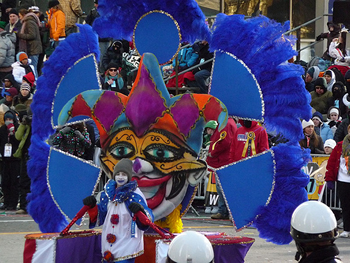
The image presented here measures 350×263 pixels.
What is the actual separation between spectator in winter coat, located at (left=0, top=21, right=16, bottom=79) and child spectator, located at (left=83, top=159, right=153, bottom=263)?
10469 millimetres

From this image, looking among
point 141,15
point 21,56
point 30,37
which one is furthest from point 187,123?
point 30,37

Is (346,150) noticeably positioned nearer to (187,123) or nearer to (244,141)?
(244,141)

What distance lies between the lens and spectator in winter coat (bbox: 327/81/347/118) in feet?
48.4

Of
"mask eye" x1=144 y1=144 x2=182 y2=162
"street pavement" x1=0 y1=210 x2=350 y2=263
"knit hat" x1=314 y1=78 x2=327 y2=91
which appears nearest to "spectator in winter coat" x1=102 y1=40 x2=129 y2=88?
"knit hat" x1=314 y1=78 x2=327 y2=91

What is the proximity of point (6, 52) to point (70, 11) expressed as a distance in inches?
75.6

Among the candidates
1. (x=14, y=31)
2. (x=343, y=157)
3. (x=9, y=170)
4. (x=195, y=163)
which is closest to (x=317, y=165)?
(x=343, y=157)

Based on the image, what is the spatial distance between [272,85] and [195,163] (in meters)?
0.95

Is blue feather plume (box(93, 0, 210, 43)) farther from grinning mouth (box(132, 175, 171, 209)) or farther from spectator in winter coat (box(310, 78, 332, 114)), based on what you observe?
spectator in winter coat (box(310, 78, 332, 114))

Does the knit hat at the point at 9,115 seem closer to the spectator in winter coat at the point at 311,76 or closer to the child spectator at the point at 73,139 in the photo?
the child spectator at the point at 73,139

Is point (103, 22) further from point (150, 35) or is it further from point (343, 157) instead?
point (343, 157)

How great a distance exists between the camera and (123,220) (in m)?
6.34

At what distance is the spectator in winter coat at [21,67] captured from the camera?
1573 cm

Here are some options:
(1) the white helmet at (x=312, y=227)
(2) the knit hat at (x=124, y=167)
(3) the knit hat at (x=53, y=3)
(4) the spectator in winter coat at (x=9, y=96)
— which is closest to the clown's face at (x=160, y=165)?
(2) the knit hat at (x=124, y=167)

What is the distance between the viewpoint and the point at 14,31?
666 inches
